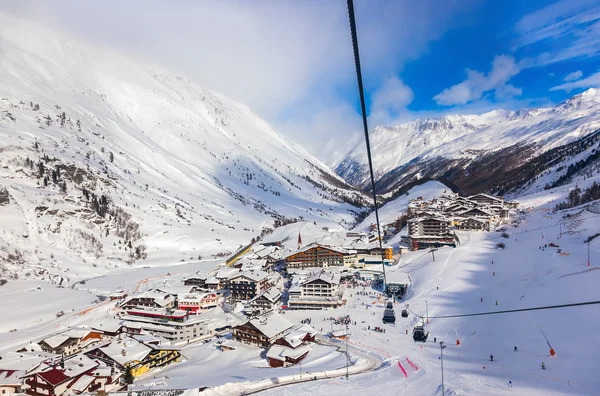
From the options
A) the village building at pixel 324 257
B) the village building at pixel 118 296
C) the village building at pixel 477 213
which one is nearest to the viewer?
the village building at pixel 118 296

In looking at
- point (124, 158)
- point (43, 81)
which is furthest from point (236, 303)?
point (43, 81)

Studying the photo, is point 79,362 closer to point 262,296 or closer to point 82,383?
point 82,383

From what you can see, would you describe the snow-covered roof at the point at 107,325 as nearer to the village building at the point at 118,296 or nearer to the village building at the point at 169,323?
the village building at the point at 169,323

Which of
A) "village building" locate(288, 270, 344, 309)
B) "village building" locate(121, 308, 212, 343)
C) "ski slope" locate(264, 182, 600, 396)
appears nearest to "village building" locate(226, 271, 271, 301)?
"village building" locate(288, 270, 344, 309)

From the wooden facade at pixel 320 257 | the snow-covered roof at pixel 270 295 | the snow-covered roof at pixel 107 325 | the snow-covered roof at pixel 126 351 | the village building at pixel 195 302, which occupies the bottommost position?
the snow-covered roof at pixel 126 351

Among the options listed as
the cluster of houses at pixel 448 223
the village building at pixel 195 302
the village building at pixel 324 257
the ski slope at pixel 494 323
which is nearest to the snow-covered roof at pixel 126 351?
the village building at pixel 195 302

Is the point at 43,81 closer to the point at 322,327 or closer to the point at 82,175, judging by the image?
the point at 82,175

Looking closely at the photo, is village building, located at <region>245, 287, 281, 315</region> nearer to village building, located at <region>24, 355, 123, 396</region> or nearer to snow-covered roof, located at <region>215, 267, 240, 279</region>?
snow-covered roof, located at <region>215, 267, 240, 279</region>
